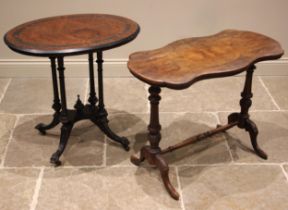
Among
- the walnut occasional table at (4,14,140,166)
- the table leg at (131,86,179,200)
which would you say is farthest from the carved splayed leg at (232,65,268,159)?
the walnut occasional table at (4,14,140,166)

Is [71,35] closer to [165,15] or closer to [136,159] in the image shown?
[136,159]

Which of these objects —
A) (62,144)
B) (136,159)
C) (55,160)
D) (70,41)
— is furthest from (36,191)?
(70,41)

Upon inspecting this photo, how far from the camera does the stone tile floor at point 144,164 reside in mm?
2150

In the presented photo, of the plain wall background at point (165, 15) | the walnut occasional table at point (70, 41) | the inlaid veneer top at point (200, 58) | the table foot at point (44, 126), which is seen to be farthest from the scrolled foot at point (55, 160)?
the plain wall background at point (165, 15)

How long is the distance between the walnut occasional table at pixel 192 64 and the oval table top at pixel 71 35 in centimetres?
18

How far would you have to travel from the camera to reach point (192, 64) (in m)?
2.02

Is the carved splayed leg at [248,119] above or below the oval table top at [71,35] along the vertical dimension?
below

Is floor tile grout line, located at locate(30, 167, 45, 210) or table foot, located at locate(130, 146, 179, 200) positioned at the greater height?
table foot, located at locate(130, 146, 179, 200)

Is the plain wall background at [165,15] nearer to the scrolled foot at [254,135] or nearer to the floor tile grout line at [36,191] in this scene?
the scrolled foot at [254,135]

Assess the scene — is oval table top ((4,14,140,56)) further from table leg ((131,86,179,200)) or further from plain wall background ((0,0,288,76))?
plain wall background ((0,0,288,76))

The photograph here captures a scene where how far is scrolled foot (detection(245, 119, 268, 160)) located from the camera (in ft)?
8.11

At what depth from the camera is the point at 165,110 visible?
3.03 meters

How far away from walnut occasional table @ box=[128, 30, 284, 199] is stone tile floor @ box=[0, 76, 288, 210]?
133 mm

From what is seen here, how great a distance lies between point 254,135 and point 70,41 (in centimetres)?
122
